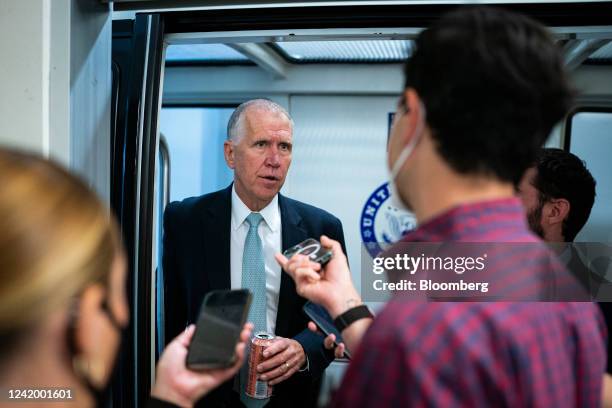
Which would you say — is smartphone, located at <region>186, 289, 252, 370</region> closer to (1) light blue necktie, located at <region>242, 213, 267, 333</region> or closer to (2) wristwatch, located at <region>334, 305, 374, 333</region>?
(2) wristwatch, located at <region>334, 305, 374, 333</region>

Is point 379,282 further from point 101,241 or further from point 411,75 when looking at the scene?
point 101,241

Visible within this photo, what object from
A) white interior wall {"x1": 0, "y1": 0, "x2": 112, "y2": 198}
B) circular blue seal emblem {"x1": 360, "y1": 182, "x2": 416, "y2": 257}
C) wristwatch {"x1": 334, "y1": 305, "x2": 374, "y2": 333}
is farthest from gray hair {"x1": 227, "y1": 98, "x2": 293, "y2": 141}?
circular blue seal emblem {"x1": 360, "y1": 182, "x2": 416, "y2": 257}

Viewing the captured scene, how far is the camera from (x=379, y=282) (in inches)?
78.1

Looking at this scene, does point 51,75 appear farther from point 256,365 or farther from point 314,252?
point 256,365

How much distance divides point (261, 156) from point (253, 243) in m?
0.41

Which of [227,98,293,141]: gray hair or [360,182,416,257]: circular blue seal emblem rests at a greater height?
[227,98,293,141]: gray hair

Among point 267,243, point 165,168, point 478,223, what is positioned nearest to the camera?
point 478,223

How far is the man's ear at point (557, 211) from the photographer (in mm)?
2352

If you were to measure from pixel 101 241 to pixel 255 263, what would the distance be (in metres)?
1.64

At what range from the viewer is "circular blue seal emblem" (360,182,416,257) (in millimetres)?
4000

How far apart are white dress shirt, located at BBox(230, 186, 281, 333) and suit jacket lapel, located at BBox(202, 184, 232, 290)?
0.05 metres

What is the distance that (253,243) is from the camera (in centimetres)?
238

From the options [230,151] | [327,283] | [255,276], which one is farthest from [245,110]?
[327,283]

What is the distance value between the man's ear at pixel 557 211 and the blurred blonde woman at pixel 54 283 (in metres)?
2.06
